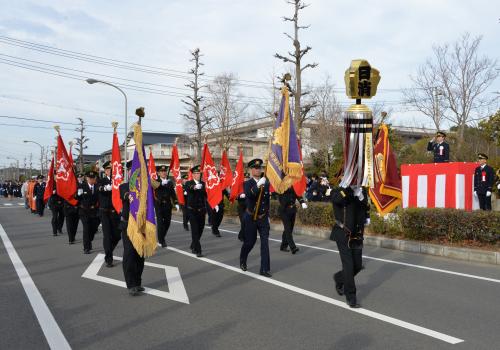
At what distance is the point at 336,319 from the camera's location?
5.17 meters

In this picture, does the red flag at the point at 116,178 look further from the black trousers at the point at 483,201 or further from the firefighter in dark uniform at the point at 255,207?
the black trousers at the point at 483,201

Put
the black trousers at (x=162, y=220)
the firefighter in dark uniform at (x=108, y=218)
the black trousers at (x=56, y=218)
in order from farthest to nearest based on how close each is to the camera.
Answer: the black trousers at (x=56, y=218) < the black trousers at (x=162, y=220) < the firefighter in dark uniform at (x=108, y=218)

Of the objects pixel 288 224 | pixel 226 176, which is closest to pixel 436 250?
pixel 288 224

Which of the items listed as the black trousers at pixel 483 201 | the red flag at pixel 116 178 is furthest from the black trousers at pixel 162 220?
the black trousers at pixel 483 201

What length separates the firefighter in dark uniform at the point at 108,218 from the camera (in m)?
8.88

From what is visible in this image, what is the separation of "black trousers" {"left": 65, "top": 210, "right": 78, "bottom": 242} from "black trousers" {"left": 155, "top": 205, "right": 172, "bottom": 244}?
2.23m

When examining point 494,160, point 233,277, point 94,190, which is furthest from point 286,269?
point 494,160

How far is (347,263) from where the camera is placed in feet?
19.1

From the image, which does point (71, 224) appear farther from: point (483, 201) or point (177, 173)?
point (483, 201)

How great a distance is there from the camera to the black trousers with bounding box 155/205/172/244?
11281 mm

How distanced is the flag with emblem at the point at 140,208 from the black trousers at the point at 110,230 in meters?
2.56

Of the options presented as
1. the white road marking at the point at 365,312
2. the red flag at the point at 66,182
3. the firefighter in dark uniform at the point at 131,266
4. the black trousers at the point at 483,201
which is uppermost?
the red flag at the point at 66,182

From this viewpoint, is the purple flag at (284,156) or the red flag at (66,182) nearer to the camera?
the purple flag at (284,156)

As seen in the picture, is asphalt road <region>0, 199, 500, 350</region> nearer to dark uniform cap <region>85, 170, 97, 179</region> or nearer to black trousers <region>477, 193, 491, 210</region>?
dark uniform cap <region>85, 170, 97, 179</region>
